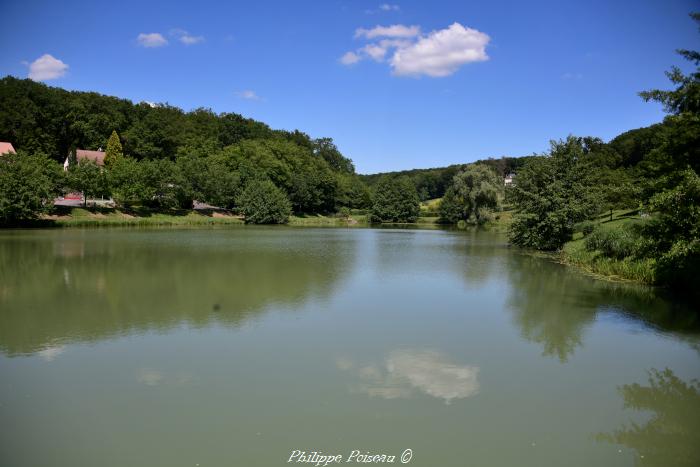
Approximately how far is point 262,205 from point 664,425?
2075 inches

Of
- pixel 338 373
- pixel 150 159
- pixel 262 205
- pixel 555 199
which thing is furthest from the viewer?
pixel 150 159

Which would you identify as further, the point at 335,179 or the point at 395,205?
the point at 335,179

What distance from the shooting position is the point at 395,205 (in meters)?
72.3

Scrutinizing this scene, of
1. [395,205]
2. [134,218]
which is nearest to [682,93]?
[134,218]

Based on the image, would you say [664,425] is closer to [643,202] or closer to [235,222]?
[643,202]

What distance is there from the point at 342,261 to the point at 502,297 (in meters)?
8.74

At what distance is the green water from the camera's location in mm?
5129

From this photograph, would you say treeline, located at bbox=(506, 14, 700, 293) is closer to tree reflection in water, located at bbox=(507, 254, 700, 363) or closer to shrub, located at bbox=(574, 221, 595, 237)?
shrub, located at bbox=(574, 221, 595, 237)

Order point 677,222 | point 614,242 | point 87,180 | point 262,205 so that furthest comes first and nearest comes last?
1. point 262,205
2. point 87,180
3. point 614,242
4. point 677,222

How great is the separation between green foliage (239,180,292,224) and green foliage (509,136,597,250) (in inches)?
1319

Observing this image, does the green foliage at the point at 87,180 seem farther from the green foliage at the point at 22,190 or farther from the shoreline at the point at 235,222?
the green foliage at the point at 22,190

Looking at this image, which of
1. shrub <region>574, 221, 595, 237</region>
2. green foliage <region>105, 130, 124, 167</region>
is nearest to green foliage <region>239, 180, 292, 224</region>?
green foliage <region>105, 130, 124, 167</region>

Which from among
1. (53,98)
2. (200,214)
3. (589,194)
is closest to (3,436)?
(589,194)

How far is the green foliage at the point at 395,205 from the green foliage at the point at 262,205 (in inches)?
727
